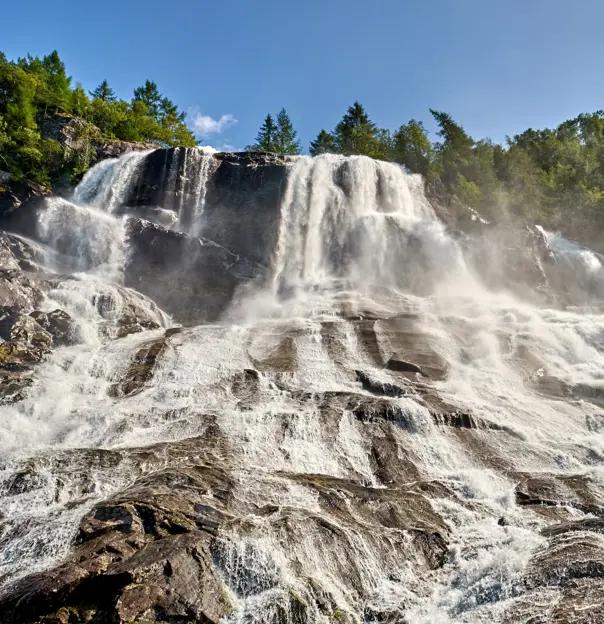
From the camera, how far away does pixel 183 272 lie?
96.7ft

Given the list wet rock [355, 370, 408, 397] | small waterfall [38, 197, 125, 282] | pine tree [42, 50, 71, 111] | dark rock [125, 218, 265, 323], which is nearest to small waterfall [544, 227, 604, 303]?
dark rock [125, 218, 265, 323]

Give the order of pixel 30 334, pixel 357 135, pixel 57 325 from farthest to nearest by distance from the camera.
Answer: pixel 357 135 → pixel 57 325 → pixel 30 334

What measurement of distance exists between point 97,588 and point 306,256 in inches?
1108

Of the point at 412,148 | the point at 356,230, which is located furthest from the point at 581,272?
the point at 412,148

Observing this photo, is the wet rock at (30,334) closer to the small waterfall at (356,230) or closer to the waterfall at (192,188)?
the small waterfall at (356,230)

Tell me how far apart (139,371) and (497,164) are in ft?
158

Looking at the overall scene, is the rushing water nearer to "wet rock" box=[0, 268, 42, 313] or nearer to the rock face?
"wet rock" box=[0, 268, 42, 313]

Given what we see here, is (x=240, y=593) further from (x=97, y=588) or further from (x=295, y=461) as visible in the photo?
(x=295, y=461)

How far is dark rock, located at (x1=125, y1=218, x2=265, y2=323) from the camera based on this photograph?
28641mm

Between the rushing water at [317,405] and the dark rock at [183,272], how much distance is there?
1.28 metres

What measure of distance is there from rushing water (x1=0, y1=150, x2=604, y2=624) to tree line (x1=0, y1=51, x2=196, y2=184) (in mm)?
5024

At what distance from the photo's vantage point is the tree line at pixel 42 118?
120ft

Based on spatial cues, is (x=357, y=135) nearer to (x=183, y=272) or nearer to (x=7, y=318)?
(x=183, y=272)

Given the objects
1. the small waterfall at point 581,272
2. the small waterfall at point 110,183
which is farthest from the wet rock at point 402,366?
the small waterfall at point 110,183
